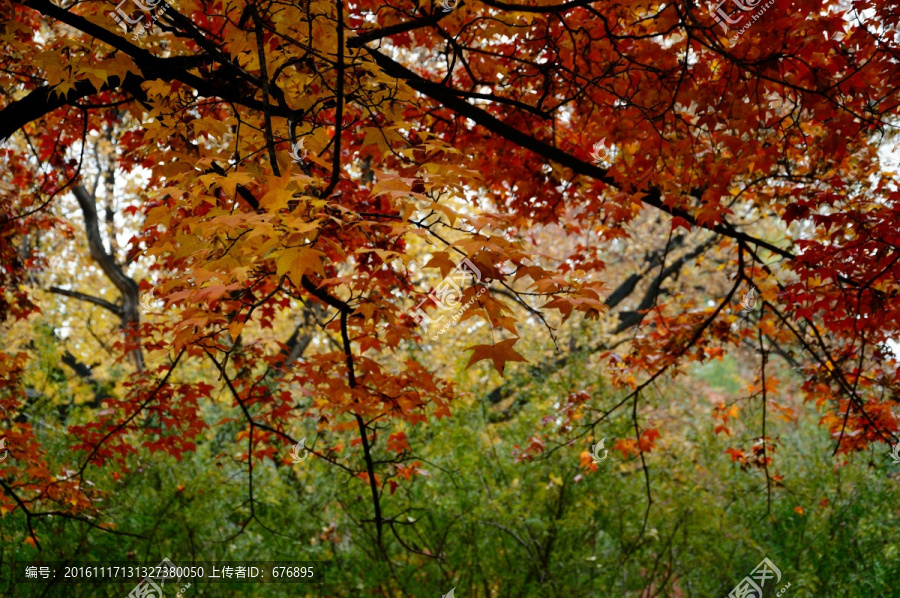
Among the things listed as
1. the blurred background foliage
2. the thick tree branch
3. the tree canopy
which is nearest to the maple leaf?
the tree canopy

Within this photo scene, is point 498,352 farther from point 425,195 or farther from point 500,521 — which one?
point 500,521

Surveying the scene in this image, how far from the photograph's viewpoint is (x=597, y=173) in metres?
3.61

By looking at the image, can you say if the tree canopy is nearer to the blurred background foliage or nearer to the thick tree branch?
the blurred background foliage

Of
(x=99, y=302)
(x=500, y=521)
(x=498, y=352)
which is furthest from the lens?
(x=99, y=302)

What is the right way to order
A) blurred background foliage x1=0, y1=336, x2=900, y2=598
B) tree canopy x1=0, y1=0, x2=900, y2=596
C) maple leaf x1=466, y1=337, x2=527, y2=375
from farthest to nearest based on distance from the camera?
blurred background foliage x1=0, y1=336, x2=900, y2=598
tree canopy x1=0, y1=0, x2=900, y2=596
maple leaf x1=466, y1=337, x2=527, y2=375

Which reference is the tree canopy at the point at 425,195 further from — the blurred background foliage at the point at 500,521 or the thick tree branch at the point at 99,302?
the thick tree branch at the point at 99,302

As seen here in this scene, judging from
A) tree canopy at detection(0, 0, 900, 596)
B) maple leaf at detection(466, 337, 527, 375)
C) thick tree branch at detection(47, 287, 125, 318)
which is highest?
thick tree branch at detection(47, 287, 125, 318)

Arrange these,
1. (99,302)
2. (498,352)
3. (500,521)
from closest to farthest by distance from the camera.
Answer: (498,352)
(500,521)
(99,302)

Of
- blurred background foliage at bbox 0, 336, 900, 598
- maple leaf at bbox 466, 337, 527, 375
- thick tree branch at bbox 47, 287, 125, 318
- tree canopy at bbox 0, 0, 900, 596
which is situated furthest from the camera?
thick tree branch at bbox 47, 287, 125, 318

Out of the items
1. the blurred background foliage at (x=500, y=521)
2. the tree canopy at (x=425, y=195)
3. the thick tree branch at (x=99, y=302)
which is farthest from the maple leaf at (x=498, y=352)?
the thick tree branch at (x=99, y=302)

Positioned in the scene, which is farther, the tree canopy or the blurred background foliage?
the blurred background foliage

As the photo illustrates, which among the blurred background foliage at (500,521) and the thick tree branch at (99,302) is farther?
the thick tree branch at (99,302)

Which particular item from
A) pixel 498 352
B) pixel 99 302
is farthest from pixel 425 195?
pixel 99 302

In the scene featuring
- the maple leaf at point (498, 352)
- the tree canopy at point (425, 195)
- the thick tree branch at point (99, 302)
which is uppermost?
the thick tree branch at point (99, 302)
